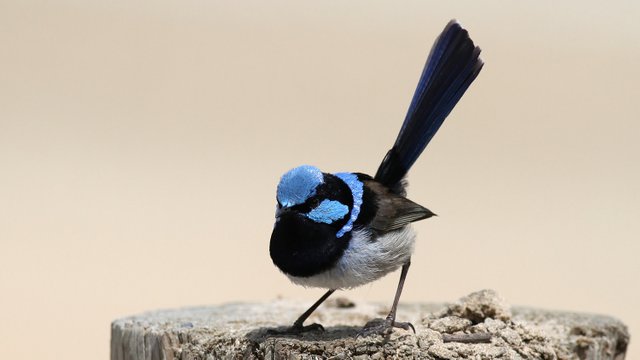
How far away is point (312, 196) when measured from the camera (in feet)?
12.9

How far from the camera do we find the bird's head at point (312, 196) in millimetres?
3887

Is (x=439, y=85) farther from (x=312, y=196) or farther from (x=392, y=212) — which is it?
(x=312, y=196)

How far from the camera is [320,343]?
12.3 feet

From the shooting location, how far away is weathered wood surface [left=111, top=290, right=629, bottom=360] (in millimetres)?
3768

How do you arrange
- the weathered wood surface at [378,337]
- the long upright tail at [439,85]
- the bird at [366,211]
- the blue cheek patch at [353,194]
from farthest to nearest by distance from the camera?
the long upright tail at [439,85] → the blue cheek patch at [353,194] → the bird at [366,211] → the weathered wood surface at [378,337]

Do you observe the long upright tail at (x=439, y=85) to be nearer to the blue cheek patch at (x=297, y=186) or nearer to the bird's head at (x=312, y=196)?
the bird's head at (x=312, y=196)

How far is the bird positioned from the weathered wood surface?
16 centimetres

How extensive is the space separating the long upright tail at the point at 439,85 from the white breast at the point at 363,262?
1.87ft

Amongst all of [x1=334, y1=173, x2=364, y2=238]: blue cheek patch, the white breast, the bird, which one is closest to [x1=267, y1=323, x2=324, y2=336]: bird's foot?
the bird

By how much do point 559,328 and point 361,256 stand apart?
1289 mm

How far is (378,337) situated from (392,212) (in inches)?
29.3

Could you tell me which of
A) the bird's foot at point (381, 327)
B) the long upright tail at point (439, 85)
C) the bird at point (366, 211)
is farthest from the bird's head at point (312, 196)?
the long upright tail at point (439, 85)

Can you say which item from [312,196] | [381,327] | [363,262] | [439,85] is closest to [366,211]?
[363,262]

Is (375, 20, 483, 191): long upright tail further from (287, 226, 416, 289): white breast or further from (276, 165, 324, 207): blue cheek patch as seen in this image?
(276, 165, 324, 207): blue cheek patch
